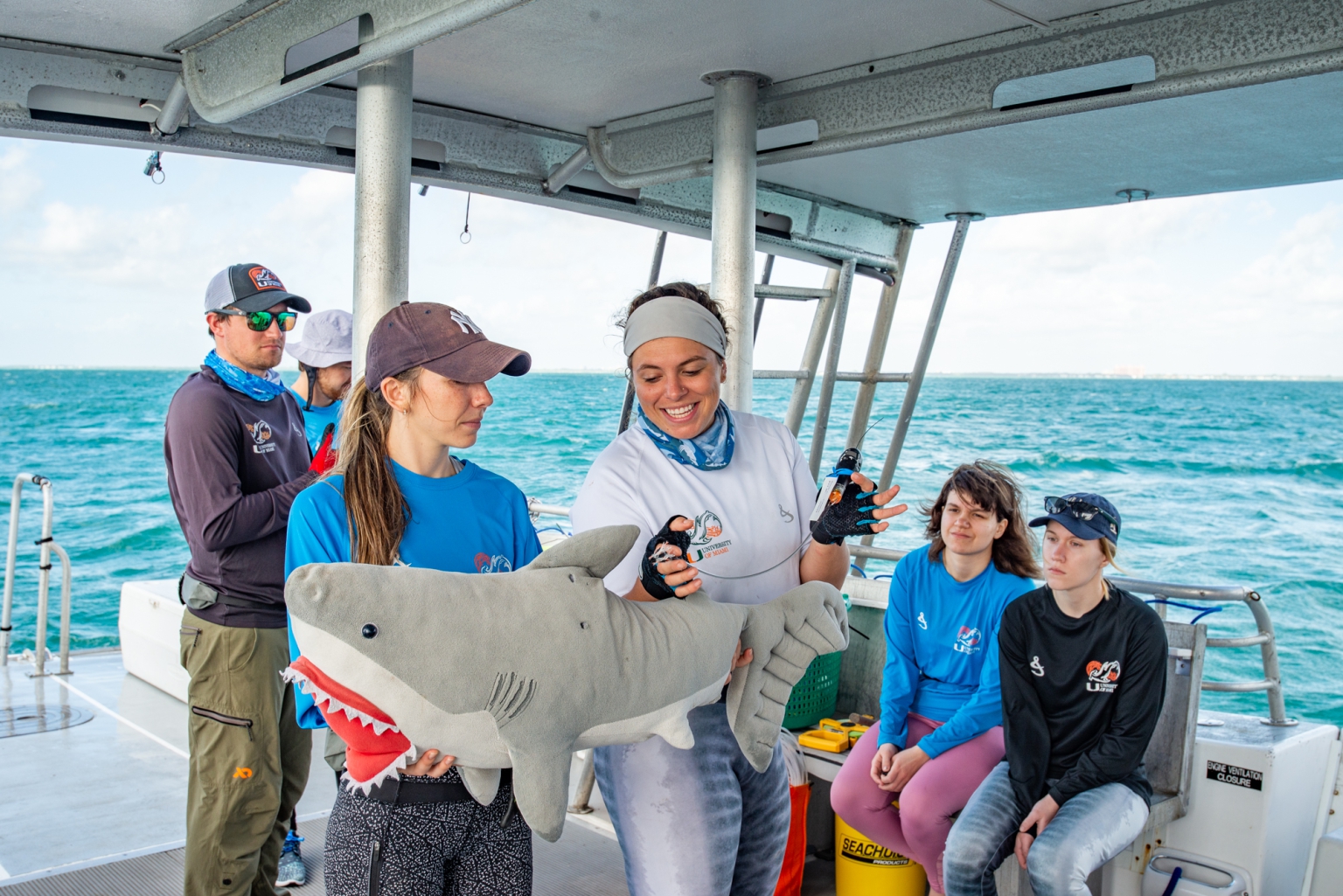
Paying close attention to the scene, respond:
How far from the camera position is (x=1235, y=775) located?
3.21 metres

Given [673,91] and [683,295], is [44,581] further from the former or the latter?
[683,295]

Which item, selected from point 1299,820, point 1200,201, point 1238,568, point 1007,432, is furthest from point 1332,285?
point 1299,820

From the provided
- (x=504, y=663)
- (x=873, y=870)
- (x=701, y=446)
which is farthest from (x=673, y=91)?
(x=504, y=663)

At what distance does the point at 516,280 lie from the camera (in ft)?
153

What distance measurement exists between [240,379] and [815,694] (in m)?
2.32

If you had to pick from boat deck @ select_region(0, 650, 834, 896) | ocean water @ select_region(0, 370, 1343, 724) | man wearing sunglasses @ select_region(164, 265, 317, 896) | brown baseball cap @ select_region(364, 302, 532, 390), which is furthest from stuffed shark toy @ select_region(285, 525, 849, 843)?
ocean water @ select_region(0, 370, 1343, 724)

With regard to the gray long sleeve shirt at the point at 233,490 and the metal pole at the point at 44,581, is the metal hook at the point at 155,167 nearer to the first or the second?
the gray long sleeve shirt at the point at 233,490

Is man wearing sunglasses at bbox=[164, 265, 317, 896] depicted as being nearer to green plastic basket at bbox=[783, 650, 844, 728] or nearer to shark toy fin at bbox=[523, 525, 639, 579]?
shark toy fin at bbox=[523, 525, 639, 579]

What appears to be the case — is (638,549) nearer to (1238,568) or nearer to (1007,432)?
(1238,568)

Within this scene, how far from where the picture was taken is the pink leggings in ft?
10.1

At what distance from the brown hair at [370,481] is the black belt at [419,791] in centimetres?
34

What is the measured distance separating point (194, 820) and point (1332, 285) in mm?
56901

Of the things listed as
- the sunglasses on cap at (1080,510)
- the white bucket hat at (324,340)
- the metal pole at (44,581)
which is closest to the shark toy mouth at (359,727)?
the white bucket hat at (324,340)

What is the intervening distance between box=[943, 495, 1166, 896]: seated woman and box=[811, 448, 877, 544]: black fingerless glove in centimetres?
135
